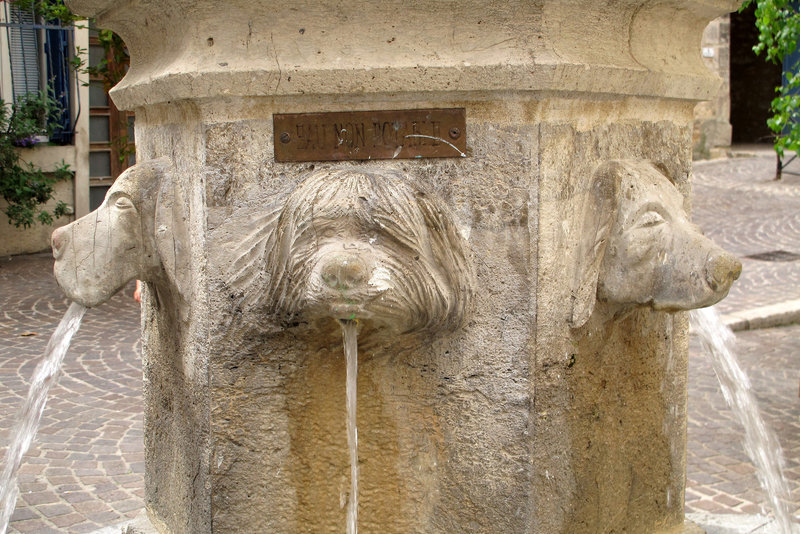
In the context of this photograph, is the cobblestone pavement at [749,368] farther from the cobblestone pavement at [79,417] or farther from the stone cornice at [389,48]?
the cobblestone pavement at [79,417]

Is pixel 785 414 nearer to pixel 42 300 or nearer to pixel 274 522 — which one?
pixel 274 522

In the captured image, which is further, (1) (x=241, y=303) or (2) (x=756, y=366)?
(2) (x=756, y=366)

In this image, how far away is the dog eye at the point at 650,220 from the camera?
193cm

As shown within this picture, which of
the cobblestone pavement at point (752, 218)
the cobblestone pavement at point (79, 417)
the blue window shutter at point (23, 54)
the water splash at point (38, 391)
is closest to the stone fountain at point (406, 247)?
the water splash at point (38, 391)

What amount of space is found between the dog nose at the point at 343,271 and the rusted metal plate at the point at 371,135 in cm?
27

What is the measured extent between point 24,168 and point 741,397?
8184 mm

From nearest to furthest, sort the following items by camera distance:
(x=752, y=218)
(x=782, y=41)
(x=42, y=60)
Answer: (x=782, y=41) → (x=42, y=60) → (x=752, y=218)

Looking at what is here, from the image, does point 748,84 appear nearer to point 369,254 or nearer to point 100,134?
point 100,134

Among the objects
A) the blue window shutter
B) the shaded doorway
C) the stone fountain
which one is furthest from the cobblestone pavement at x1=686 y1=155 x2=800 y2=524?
the shaded doorway

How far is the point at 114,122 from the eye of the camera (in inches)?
388

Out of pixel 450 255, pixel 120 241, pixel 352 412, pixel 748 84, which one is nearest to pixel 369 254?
pixel 450 255

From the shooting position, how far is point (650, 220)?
76.1 inches

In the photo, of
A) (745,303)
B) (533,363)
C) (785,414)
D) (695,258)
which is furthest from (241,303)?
(745,303)

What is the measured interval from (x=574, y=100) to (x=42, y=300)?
6172 mm
